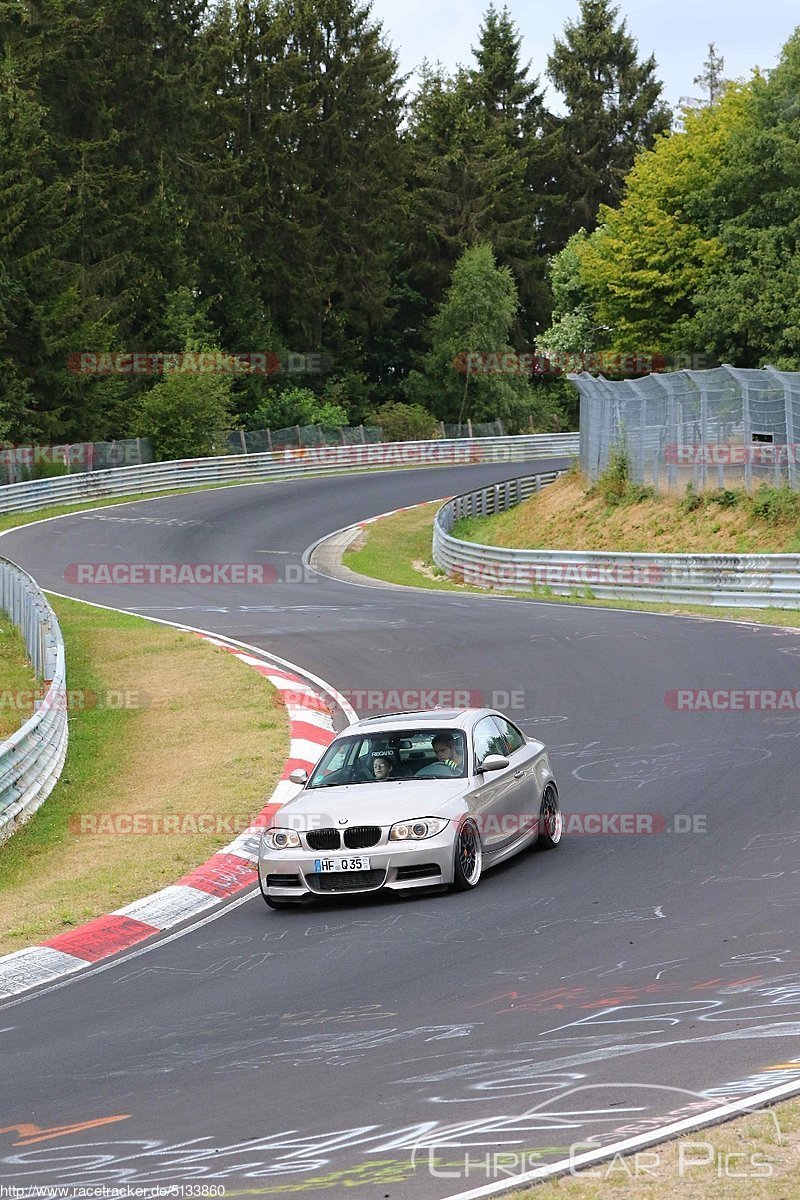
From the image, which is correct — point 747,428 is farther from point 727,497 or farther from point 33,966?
point 33,966

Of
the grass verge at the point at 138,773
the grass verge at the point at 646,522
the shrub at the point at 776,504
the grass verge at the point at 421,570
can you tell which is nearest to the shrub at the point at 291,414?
the grass verge at the point at 421,570

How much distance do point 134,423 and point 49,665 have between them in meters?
47.0

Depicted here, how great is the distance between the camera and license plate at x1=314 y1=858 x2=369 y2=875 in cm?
1097

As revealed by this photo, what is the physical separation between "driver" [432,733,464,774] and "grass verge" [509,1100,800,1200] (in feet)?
19.9

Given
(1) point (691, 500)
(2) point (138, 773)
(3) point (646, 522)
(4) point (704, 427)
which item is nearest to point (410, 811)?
(2) point (138, 773)

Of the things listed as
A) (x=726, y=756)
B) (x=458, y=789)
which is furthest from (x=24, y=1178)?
→ (x=726, y=756)

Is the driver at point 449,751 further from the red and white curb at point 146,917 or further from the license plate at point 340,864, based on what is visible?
the red and white curb at point 146,917

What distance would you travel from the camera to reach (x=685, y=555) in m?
31.2

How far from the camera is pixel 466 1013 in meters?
8.01

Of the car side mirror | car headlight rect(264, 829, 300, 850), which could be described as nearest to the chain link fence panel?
the car side mirror

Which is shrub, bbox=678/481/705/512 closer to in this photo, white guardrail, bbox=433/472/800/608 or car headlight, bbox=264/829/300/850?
white guardrail, bbox=433/472/800/608

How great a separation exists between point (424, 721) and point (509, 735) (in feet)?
3.11

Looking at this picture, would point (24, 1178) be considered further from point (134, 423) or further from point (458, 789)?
point (134, 423)

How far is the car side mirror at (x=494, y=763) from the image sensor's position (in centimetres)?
A: 1162
